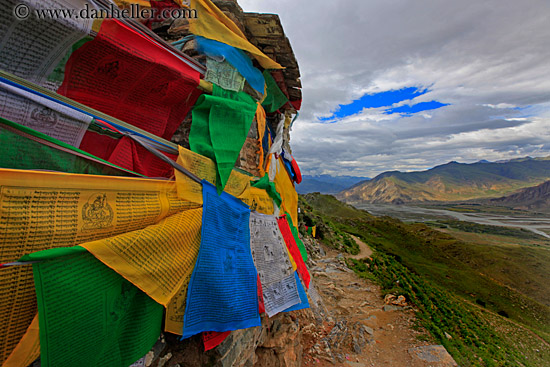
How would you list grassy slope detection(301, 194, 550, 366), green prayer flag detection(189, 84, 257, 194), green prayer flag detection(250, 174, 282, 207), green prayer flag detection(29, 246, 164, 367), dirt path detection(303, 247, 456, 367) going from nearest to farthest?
1. green prayer flag detection(29, 246, 164, 367)
2. green prayer flag detection(189, 84, 257, 194)
3. green prayer flag detection(250, 174, 282, 207)
4. dirt path detection(303, 247, 456, 367)
5. grassy slope detection(301, 194, 550, 366)

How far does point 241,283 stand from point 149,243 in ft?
3.83

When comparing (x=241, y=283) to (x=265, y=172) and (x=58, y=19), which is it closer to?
(x=265, y=172)

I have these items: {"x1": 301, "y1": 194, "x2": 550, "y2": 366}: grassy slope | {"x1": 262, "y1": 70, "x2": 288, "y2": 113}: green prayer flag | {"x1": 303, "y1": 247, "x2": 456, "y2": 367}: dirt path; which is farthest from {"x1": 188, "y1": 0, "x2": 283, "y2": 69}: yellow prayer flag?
{"x1": 301, "y1": 194, "x2": 550, "y2": 366}: grassy slope

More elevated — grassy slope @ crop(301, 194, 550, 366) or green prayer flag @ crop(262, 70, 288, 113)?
green prayer flag @ crop(262, 70, 288, 113)

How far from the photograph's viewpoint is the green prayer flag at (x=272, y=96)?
4367 mm

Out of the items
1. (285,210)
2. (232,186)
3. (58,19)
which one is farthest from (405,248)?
(58,19)

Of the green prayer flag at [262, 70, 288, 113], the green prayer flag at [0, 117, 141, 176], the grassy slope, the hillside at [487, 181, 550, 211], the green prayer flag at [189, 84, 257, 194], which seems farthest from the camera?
the hillside at [487, 181, 550, 211]

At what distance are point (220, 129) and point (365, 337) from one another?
783 cm

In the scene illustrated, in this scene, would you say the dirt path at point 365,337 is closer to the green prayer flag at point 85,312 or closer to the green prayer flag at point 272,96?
the green prayer flag at point 85,312

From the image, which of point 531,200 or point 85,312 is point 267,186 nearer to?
point 85,312

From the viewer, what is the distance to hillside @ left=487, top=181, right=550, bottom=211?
14588 centimetres

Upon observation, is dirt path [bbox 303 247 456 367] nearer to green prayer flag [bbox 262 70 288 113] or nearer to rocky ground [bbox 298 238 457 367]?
rocky ground [bbox 298 238 457 367]

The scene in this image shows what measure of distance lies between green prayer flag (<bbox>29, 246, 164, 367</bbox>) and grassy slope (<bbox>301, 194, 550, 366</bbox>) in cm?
949

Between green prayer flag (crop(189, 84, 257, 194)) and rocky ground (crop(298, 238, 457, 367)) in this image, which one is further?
rocky ground (crop(298, 238, 457, 367))
